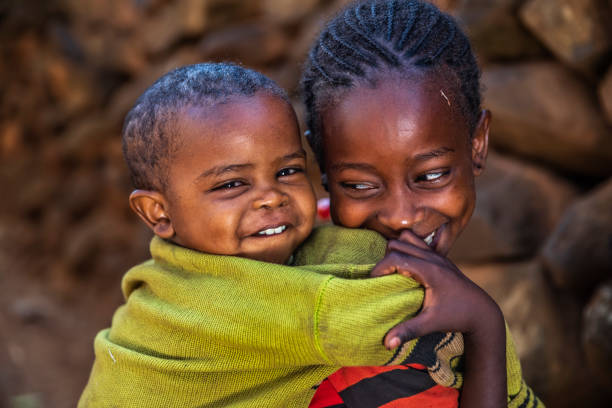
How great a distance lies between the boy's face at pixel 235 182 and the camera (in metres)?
1.51

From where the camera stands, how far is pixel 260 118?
60.6 inches

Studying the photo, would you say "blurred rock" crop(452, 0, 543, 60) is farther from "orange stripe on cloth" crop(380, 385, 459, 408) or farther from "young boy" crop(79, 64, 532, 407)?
"orange stripe on cloth" crop(380, 385, 459, 408)

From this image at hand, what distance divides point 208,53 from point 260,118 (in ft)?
9.33

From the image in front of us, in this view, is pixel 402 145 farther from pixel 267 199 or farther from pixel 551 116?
pixel 551 116

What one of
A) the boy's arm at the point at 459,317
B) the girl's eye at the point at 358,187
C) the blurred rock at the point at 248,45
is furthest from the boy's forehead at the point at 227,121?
the blurred rock at the point at 248,45

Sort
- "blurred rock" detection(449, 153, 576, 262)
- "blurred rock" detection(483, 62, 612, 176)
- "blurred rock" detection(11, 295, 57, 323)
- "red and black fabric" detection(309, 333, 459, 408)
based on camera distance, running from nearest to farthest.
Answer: "red and black fabric" detection(309, 333, 459, 408), "blurred rock" detection(483, 62, 612, 176), "blurred rock" detection(449, 153, 576, 262), "blurred rock" detection(11, 295, 57, 323)

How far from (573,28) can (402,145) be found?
4.64 feet

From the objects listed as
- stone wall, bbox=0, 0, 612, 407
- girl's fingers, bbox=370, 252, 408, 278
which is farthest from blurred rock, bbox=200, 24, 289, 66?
girl's fingers, bbox=370, 252, 408, 278

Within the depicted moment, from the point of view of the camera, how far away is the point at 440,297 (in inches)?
49.1

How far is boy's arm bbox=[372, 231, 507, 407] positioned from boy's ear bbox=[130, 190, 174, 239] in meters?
0.65

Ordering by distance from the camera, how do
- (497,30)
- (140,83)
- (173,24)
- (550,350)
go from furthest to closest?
(140,83) < (173,24) < (497,30) < (550,350)

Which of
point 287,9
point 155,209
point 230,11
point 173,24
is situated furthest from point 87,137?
point 155,209

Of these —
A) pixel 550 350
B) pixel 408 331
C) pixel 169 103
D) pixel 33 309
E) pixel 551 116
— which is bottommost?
pixel 33 309

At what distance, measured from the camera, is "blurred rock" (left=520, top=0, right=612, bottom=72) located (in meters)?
2.35
